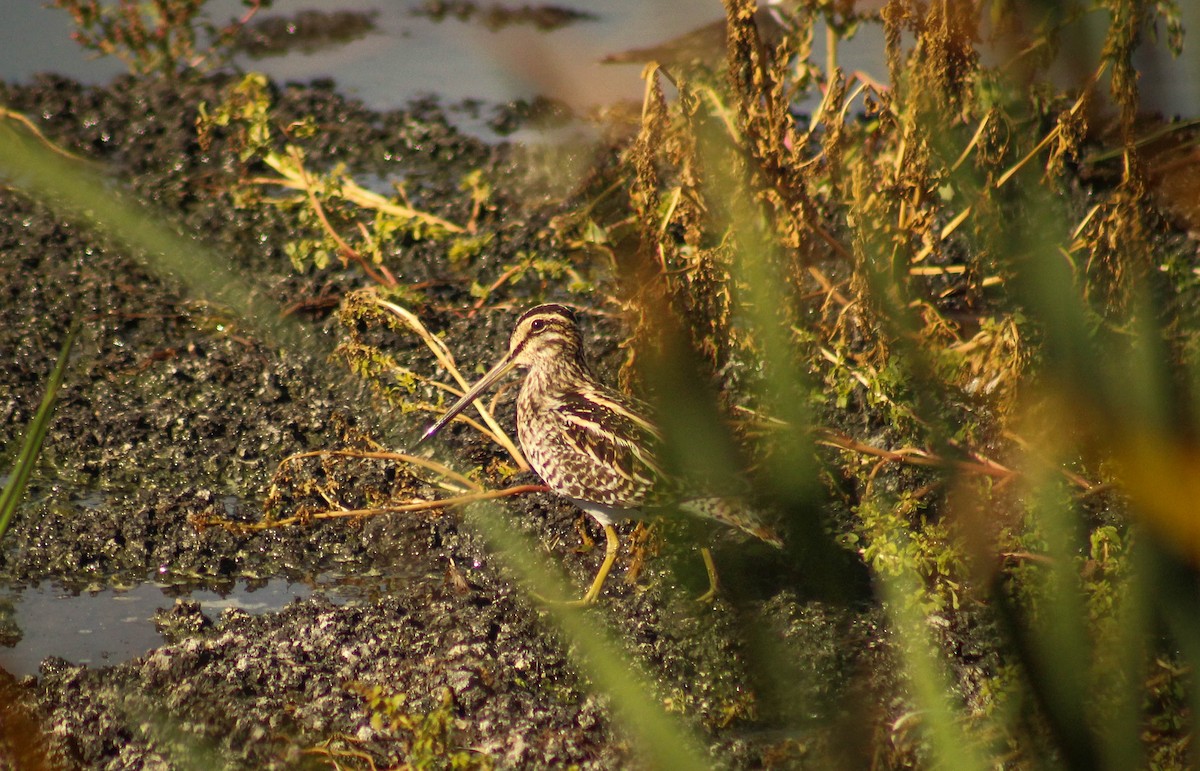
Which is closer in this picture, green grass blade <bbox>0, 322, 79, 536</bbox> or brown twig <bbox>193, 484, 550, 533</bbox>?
green grass blade <bbox>0, 322, 79, 536</bbox>

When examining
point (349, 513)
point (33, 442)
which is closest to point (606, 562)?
point (349, 513)

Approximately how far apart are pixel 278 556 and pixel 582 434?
1.05 metres

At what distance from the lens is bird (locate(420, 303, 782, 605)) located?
375 cm

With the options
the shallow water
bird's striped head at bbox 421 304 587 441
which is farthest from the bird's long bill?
the shallow water

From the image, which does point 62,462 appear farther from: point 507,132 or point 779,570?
point 507,132

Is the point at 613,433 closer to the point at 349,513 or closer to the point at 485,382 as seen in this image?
the point at 485,382

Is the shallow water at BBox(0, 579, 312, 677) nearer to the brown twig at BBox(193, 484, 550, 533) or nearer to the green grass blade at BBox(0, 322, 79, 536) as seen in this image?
the brown twig at BBox(193, 484, 550, 533)

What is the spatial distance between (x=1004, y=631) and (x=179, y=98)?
262 inches

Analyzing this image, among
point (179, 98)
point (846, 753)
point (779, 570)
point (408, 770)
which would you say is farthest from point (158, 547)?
point (179, 98)

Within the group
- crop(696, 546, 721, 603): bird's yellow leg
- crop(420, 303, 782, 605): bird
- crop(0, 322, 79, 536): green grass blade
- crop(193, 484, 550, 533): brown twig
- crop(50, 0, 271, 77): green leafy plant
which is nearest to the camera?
crop(0, 322, 79, 536): green grass blade

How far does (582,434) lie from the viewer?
3965mm

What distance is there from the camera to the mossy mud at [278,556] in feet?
9.62

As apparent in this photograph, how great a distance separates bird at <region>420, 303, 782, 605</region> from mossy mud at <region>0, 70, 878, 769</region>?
223 millimetres

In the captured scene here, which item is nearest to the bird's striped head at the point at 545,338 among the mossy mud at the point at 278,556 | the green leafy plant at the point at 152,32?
the mossy mud at the point at 278,556
